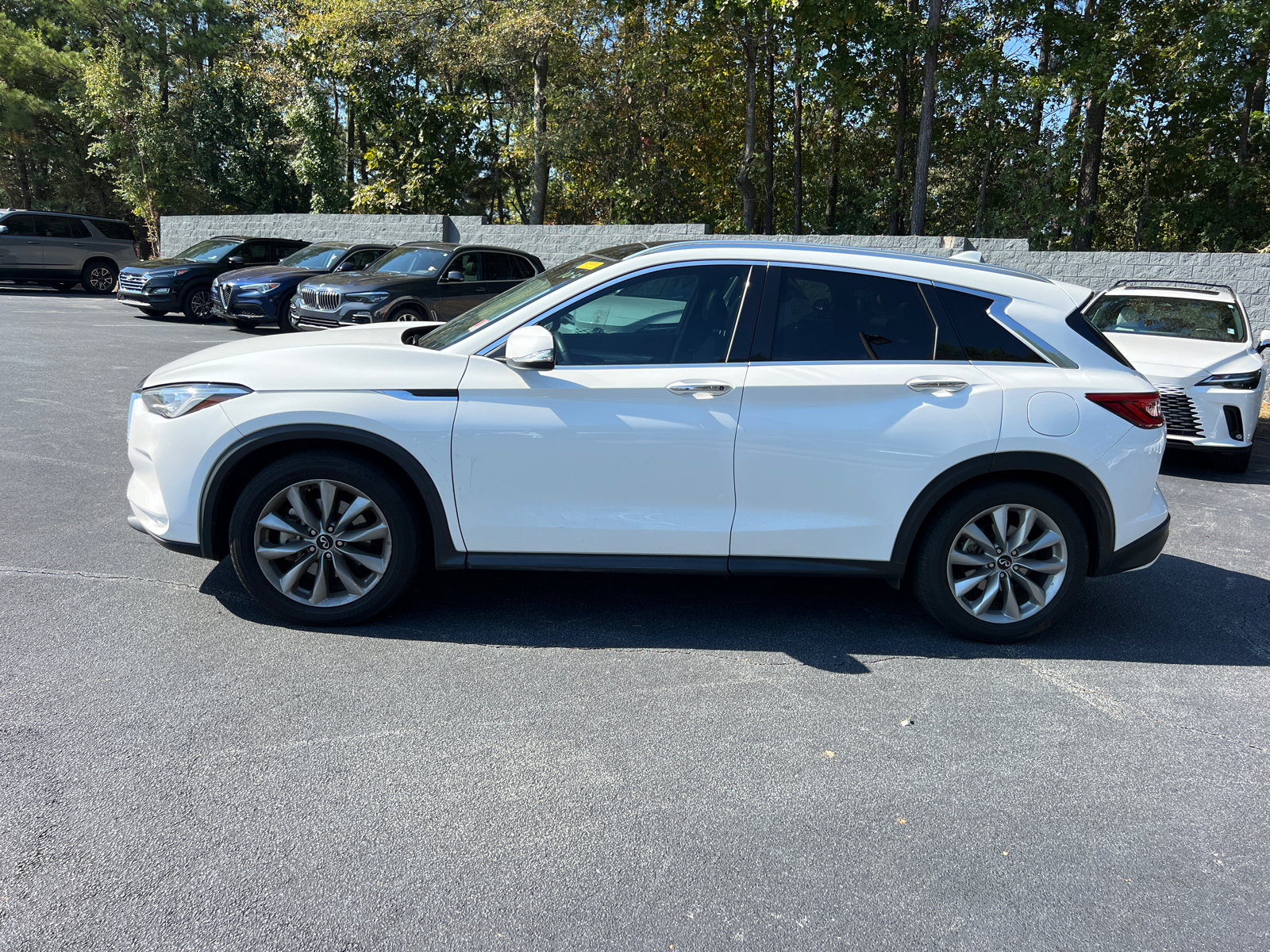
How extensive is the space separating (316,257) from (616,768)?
15774 millimetres

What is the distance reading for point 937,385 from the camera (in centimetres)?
418

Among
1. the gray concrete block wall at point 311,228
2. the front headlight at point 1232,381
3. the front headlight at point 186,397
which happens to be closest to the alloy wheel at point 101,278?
the gray concrete block wall at point 311,228

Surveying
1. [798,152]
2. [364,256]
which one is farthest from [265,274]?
[798,152]

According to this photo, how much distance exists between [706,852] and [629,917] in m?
0.37

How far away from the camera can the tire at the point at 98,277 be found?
75.5 feet

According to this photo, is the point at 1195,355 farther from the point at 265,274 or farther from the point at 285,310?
the point at 265,274

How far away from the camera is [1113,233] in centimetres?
2878

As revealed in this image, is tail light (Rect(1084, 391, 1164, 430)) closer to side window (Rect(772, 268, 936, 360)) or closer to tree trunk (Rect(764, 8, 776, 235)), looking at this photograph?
side window (Rect(772, 268, 936, 360))

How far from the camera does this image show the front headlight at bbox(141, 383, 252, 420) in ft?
13.5

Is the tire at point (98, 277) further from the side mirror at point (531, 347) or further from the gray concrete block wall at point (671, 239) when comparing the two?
the side mirror at point (531, 347)

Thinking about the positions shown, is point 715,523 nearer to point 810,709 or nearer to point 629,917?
point 810,709

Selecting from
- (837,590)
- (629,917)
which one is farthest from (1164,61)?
(629,917)

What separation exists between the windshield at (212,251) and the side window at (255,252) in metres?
0.16

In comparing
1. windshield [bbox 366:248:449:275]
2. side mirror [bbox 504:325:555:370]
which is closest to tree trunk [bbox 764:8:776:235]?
windshield [bbox 366:248:449:275]
